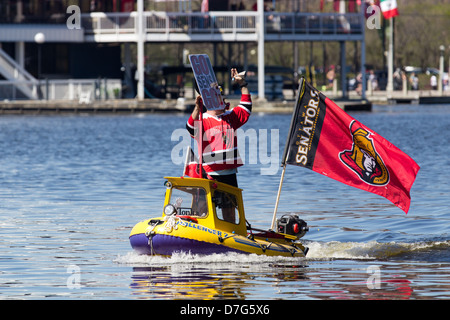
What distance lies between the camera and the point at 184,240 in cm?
1340

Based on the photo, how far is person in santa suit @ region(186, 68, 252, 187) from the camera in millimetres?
13680

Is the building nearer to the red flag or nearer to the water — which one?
the water

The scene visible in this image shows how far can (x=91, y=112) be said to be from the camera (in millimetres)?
61156

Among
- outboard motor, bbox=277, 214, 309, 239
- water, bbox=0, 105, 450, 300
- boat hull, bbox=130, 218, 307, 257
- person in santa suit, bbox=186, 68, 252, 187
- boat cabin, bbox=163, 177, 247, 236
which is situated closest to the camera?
water, bbox=0, 105, 450, 300

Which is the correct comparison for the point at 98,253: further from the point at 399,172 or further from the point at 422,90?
the point at 422,90

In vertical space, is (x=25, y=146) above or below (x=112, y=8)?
below

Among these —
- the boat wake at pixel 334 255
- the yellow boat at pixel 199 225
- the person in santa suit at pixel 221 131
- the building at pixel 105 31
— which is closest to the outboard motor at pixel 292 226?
the boat wake at pixel 334 255

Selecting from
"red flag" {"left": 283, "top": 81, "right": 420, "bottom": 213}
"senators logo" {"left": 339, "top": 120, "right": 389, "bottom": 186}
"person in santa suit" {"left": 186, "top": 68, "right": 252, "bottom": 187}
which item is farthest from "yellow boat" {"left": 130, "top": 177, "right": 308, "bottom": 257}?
"senators logo" {"left": 339, "top": 120, "right": 389, "bottom": 186}

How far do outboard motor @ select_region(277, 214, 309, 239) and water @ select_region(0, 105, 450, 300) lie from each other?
429 millimetres

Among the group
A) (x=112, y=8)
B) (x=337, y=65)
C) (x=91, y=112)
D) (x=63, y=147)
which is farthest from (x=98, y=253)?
(x=337, y=65)

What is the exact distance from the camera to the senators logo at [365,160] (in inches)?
575

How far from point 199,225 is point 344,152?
2.64 metres

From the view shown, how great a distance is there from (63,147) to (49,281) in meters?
27.2

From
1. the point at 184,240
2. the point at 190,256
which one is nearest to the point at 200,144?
the point at 184,240
